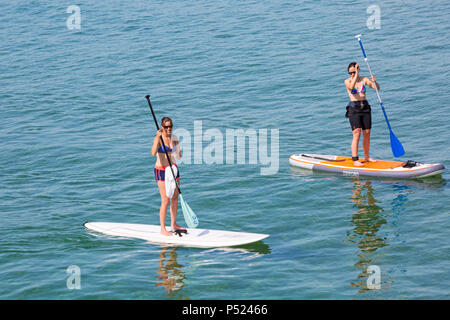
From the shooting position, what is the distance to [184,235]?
1113cm

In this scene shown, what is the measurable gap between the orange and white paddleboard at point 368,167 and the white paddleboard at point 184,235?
378 cm

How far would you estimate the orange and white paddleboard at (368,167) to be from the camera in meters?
13.1

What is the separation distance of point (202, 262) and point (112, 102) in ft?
39.7

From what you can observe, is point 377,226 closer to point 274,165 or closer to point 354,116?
point 354,116

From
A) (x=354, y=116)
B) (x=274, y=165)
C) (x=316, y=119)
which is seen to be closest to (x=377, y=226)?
(x=354, y=116)

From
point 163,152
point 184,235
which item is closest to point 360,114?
point 184,235

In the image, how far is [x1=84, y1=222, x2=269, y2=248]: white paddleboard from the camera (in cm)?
1074

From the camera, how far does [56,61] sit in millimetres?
27484

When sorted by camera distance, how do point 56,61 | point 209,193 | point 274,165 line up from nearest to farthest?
point 209,193, point 274,165, point 56,61

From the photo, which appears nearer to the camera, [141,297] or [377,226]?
[141,297]

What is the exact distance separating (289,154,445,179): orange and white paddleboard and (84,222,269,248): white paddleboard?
149 inches

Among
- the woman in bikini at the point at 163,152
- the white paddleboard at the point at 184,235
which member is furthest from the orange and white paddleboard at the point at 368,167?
the woman in bikini at the point at 163,152

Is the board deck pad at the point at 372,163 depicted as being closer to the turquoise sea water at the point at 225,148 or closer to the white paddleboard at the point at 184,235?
the turquoise sea water at the point at 225,148

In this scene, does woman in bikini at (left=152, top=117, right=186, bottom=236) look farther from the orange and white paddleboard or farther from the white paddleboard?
the orange and white paddleboard
